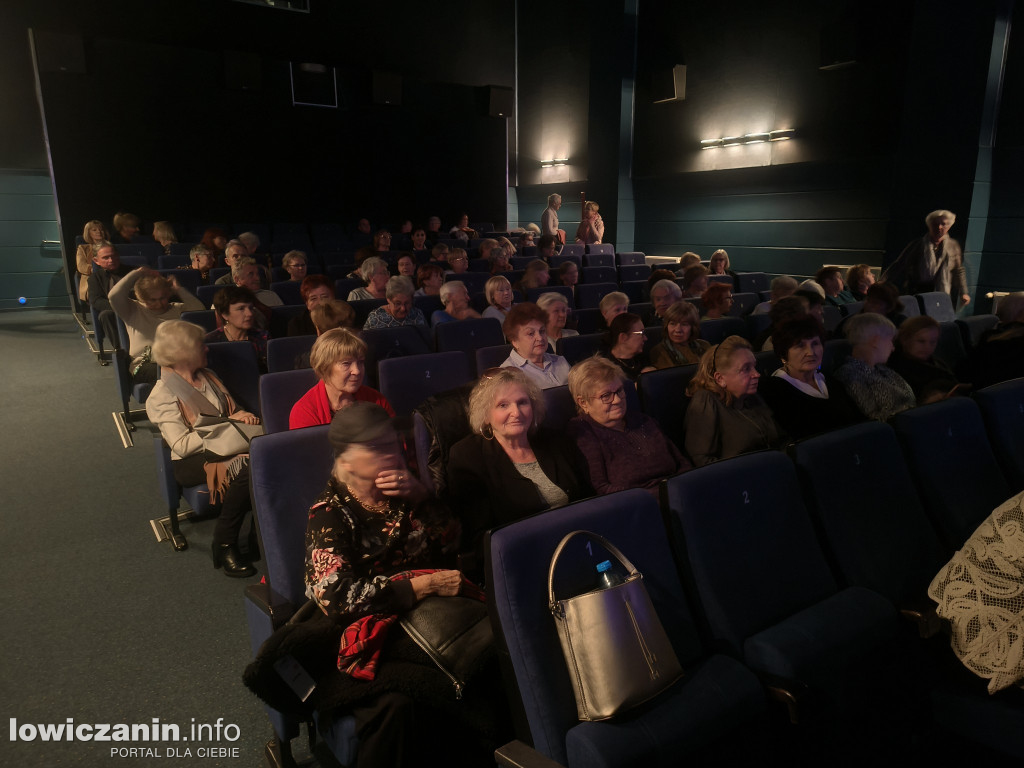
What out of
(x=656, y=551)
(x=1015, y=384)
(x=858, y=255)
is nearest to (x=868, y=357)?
(x=1015, y=384)

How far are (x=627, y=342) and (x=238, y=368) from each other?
2.07 metres

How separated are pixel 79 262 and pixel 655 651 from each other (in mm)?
7885

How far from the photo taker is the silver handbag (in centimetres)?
132

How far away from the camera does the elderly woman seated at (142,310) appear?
4055 mm

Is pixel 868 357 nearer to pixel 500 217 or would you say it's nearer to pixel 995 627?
pixel 995 627

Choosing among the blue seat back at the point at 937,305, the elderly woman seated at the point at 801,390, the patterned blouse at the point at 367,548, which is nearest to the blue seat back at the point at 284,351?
the patterned blouse at the point at 367,548

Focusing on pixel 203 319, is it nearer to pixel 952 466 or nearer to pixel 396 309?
pixel 396 309

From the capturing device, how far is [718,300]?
4598 mm

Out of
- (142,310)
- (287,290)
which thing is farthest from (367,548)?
(287,290)

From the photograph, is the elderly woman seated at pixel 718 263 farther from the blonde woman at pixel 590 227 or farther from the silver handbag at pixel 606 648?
the silver handbag at pixel 606 648

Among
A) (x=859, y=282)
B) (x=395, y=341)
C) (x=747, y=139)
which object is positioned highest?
(x=747, y=139)

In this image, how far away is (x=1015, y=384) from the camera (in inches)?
108

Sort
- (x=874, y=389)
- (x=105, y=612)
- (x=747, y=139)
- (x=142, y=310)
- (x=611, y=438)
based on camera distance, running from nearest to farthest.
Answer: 1. (x=611, y=438)
2. (x=105, y=612)
3. (x=874, y=389)
4. (x=142, y=310)
5. (x=747, y=139)

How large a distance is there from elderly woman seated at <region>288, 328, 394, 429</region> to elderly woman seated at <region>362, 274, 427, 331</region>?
1550 millimetres
